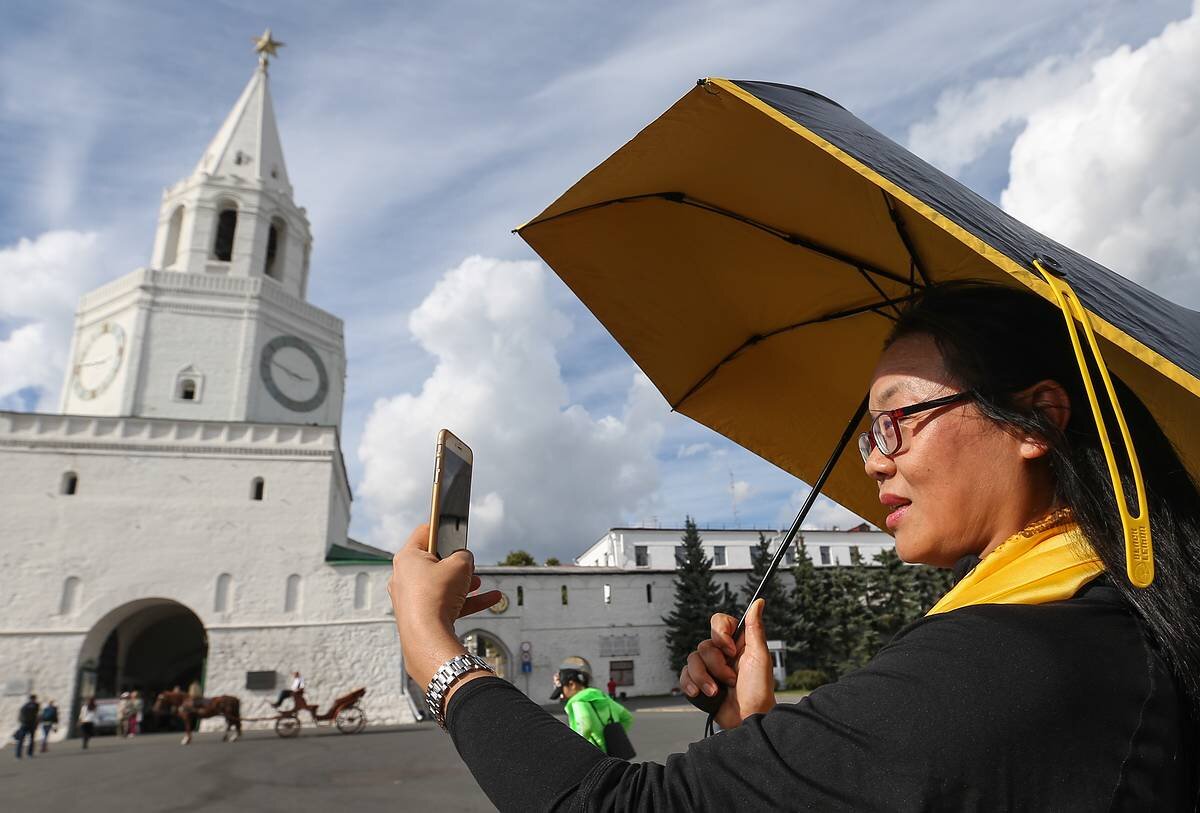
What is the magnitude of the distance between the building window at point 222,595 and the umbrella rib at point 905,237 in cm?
2668

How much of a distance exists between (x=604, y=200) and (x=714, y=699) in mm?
1315

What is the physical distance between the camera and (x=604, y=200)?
81.8 inches

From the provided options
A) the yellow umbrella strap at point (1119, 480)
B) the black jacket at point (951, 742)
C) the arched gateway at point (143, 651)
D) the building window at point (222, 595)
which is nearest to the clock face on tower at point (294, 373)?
the building window at point (222, 595)

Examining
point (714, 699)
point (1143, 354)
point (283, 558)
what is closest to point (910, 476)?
point (1143, 354)

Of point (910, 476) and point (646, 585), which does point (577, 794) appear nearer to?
point (910, 476)

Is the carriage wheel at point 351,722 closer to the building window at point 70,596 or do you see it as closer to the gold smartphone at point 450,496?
the building window at point 70,596

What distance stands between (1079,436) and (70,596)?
94.7ft

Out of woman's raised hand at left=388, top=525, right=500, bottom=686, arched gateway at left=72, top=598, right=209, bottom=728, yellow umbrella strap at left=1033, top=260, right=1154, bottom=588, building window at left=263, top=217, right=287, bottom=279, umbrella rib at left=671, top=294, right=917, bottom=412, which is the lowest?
arched gateway at left=72, top=598, right=209, bottom=728

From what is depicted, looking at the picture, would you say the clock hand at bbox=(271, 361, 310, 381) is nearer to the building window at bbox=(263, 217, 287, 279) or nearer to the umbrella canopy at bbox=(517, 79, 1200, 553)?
the building window at bbox=(263, 217, 287, 279)

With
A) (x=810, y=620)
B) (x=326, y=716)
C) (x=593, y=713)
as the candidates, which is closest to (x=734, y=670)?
(x=593, y=713)

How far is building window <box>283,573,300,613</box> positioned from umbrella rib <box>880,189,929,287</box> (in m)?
26.5

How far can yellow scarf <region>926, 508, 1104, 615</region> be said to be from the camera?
3.36 ft

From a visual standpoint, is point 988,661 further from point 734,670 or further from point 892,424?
point 734,670

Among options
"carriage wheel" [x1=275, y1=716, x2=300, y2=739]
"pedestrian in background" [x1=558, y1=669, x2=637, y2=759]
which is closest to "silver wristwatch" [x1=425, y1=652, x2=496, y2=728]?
"pedestrian in background" [x1=558, y1=669, x2=637, y2=759]
